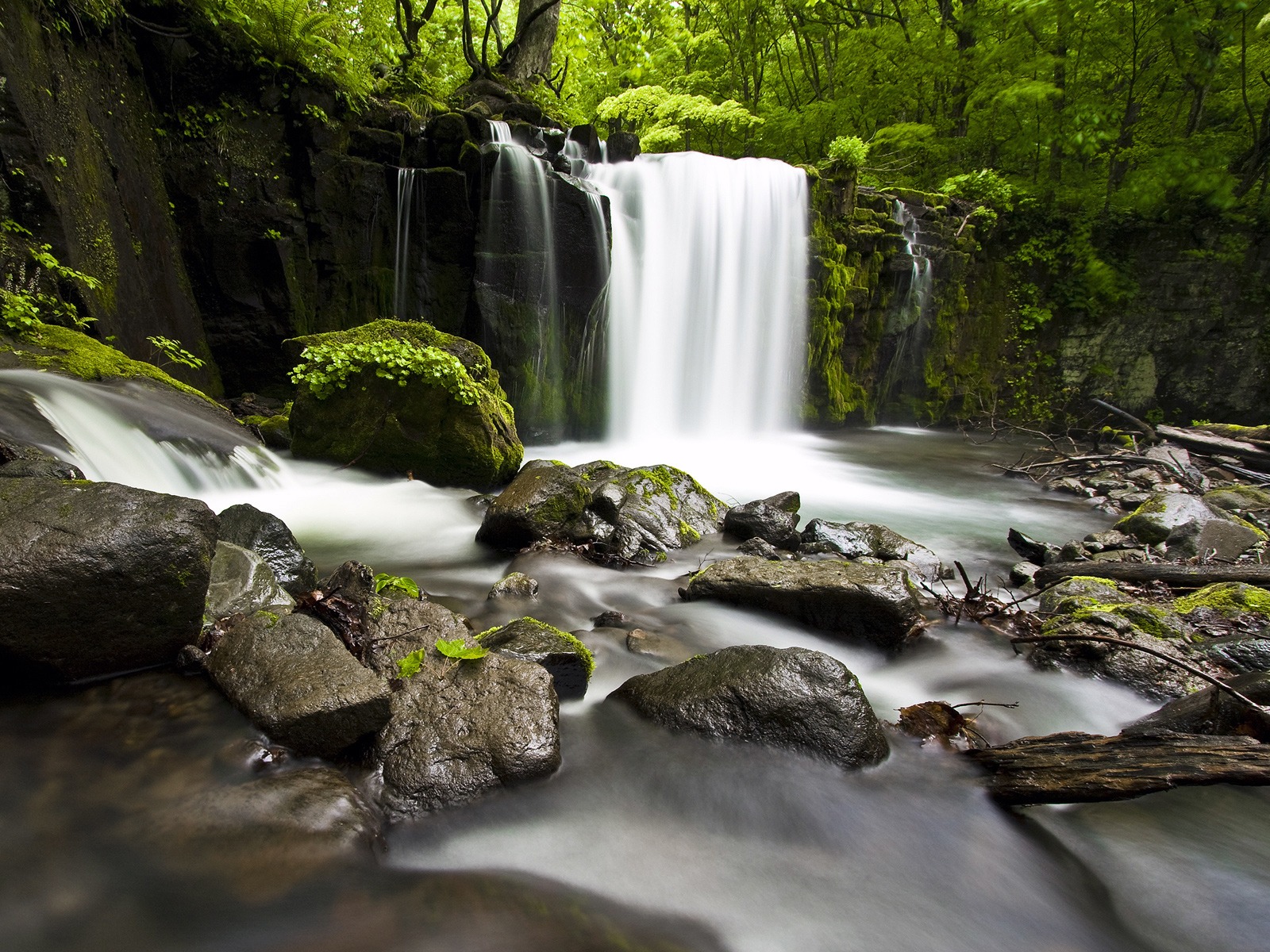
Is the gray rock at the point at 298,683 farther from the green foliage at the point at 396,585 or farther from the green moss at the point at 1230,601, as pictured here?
the green moss at the point at 1230,601

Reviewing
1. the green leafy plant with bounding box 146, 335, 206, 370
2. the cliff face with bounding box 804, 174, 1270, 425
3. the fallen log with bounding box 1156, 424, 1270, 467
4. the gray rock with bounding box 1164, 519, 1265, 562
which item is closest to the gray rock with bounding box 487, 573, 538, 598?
the gray rock with bounding box 1164, 519, 1265, 562

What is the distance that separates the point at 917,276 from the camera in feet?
47.4

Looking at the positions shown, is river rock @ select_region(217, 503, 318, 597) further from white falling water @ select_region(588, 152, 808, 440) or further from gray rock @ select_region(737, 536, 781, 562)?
white falling water @ select_region(588, 152, 808, 440)

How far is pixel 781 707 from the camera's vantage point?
111 inches

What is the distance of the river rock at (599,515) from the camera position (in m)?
5.32

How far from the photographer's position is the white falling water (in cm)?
1190

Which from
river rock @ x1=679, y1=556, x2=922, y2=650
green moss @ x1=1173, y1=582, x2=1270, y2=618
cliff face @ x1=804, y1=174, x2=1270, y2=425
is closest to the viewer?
river rock @ x1=679, y1=556, x2=922, y2=650

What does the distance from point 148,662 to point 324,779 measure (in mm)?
1110

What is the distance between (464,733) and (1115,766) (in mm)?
2498

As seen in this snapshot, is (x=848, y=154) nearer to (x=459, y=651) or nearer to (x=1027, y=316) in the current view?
(x=1027, y=316)

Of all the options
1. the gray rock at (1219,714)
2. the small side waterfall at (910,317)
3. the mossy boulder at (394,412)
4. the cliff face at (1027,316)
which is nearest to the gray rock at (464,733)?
the gray rock at (1219,714)

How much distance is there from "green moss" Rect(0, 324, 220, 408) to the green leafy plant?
1.45 meters

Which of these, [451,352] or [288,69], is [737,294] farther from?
[288,69]

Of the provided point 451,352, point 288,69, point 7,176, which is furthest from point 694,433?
point 7,176
